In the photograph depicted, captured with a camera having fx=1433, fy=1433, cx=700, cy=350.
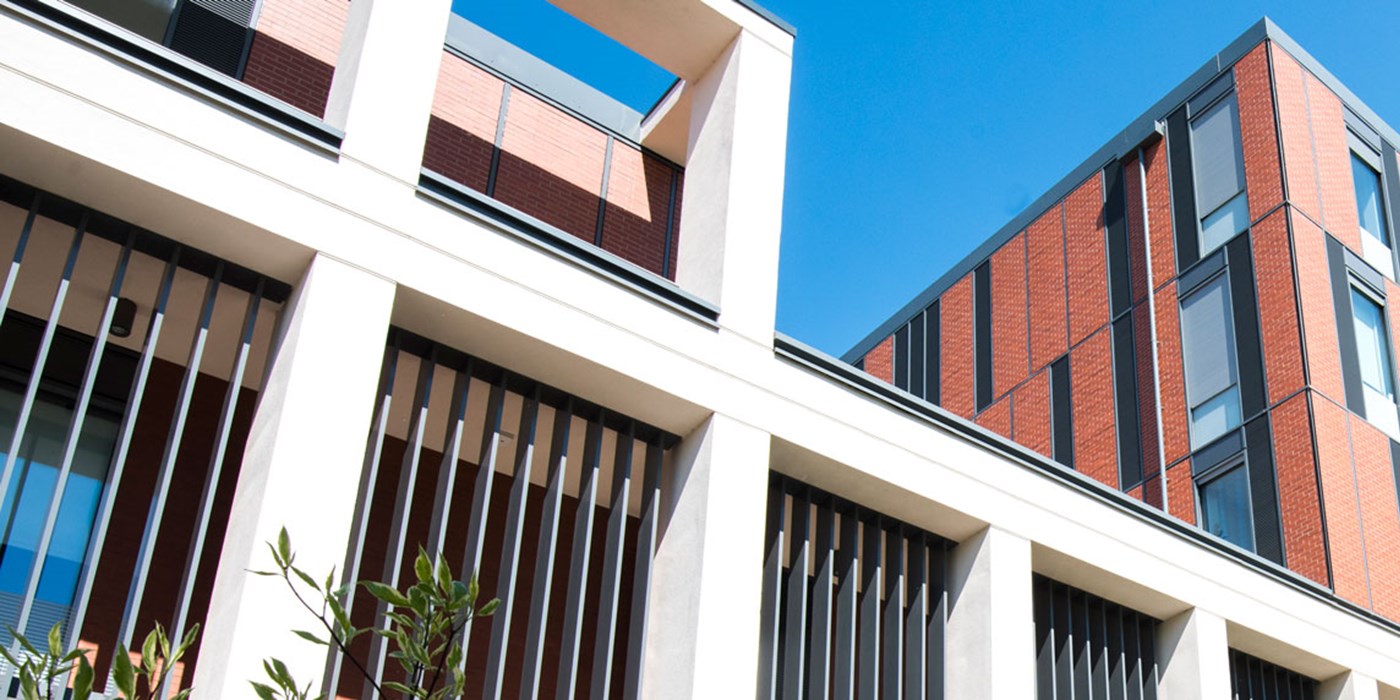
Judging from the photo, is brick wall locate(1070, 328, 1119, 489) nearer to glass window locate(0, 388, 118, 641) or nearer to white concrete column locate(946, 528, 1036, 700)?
white concrete column locate(946, 528, 1036, 700)

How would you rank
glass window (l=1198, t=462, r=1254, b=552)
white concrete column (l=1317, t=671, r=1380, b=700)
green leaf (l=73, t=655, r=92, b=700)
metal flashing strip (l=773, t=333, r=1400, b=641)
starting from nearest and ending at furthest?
1. green leaf (l=73, t=655, r=92, b=700)
2. metal flashing strip (l=773, t=333, r=1400, b=641)
3. white concrete column (l=1317, t=671, r=1380, b=700)
4. glass window (l=1198, t=462, r=1254, b=552)

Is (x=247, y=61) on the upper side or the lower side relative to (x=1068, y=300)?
lower

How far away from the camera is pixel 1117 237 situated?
25.3 meters

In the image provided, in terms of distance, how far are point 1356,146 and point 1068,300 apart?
551 centimetres

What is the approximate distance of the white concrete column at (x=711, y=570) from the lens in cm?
1058

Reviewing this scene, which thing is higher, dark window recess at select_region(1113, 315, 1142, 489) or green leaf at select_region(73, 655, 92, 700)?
dark window recess at select_region(1113, 315, 1142, 489)

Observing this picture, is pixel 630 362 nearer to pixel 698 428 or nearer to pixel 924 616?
pixel 698 428

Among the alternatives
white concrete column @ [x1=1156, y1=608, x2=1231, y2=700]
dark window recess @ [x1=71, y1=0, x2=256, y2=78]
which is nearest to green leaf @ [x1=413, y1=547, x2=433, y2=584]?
dark window recess @ [x1=71, y1=0, x2=256, y2=78]

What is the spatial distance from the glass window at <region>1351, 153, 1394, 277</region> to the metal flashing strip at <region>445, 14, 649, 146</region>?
13004 mm

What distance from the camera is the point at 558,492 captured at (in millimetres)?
10906

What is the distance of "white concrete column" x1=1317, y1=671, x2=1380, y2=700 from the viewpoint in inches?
608

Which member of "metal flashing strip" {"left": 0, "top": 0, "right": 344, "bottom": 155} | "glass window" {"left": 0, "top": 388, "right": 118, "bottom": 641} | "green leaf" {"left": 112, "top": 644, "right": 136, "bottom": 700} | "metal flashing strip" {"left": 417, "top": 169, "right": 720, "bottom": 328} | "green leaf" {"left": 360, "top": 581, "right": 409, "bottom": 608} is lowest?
"green leaf" {"left": 112, "top": 644, "right": 136, "bottom": 700}

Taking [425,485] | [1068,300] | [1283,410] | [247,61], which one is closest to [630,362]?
[425,485]

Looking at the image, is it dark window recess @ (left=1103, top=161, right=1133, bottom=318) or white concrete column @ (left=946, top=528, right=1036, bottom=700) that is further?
dark window recess @ (left=1103, top=161, right=1133, bottom=318)
